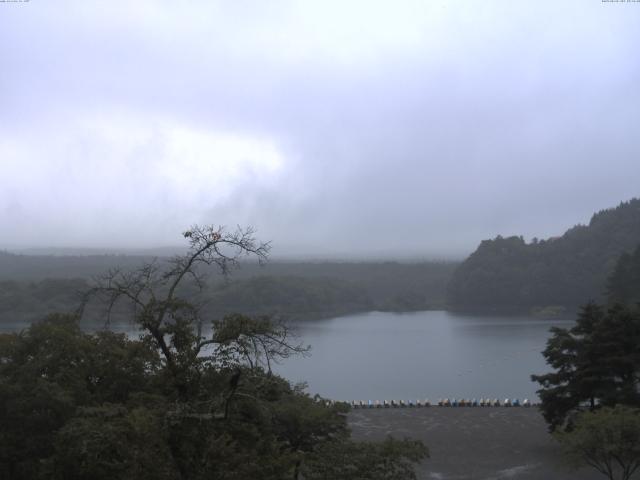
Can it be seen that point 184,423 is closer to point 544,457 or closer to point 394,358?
point 544,457

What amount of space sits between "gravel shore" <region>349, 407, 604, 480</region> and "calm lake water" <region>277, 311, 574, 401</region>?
3.47 metres

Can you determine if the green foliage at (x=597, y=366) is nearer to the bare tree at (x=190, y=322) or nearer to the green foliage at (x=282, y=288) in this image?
the bare tree at (x=190, y=322)

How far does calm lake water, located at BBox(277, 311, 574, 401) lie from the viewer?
2647 centimetres

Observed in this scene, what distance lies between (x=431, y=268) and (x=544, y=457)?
80249 millimetres

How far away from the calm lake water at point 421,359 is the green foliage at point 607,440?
1156 centimetres

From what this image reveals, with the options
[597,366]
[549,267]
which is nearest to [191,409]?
[597,366]

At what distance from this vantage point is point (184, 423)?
444 centimetres

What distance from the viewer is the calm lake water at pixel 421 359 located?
2644cm

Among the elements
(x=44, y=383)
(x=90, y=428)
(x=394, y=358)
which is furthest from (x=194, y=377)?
(x=394, y=358)

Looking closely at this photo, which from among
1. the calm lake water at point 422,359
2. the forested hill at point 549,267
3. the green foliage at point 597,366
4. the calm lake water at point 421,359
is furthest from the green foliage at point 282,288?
the green foliage at point 597,366

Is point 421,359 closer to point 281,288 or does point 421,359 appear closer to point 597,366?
point 597,366

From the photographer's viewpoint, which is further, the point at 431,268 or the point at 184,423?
the point at 431,268

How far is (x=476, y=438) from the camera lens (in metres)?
14.3

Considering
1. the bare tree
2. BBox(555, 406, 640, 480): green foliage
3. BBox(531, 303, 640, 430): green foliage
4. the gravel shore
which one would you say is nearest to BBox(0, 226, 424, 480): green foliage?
the bare tree
